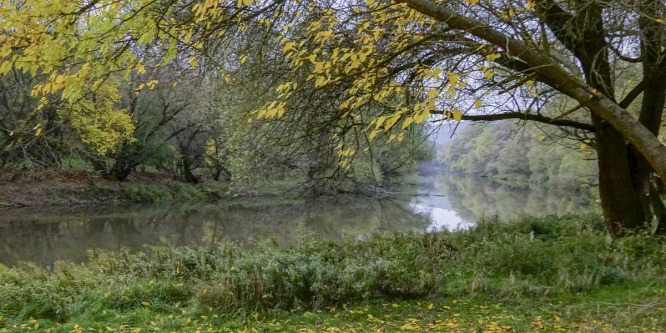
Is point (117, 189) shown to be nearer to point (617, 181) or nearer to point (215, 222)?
point (215, 222)

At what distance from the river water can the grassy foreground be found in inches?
134

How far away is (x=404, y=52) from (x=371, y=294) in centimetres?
289

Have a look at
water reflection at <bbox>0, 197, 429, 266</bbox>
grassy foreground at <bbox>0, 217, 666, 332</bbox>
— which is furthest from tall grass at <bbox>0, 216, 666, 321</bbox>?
water reflection at <bbox>0, 197, 429, 266</bbox>

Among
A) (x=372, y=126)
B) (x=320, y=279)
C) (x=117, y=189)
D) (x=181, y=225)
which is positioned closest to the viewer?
(x=320, y=279)

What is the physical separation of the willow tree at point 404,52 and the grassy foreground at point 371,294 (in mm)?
1389

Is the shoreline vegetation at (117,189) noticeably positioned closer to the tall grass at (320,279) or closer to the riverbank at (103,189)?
the riverbank at (103,189)

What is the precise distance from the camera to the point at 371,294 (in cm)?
543

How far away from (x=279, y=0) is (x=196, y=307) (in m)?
3.45

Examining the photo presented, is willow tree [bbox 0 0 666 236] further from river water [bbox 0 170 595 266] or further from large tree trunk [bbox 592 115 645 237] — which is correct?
river water [bbox 0 170 595 266]

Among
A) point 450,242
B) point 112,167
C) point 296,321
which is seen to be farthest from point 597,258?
point 112,167

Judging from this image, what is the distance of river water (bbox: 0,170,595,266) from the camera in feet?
41.4

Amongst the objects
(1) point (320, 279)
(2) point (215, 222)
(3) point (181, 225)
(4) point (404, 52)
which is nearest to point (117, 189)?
(3) point (181, 225)

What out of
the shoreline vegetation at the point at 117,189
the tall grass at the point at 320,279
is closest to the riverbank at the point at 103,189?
the shoreline vegetation at the point at 117,189

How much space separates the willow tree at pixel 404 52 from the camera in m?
3.03
